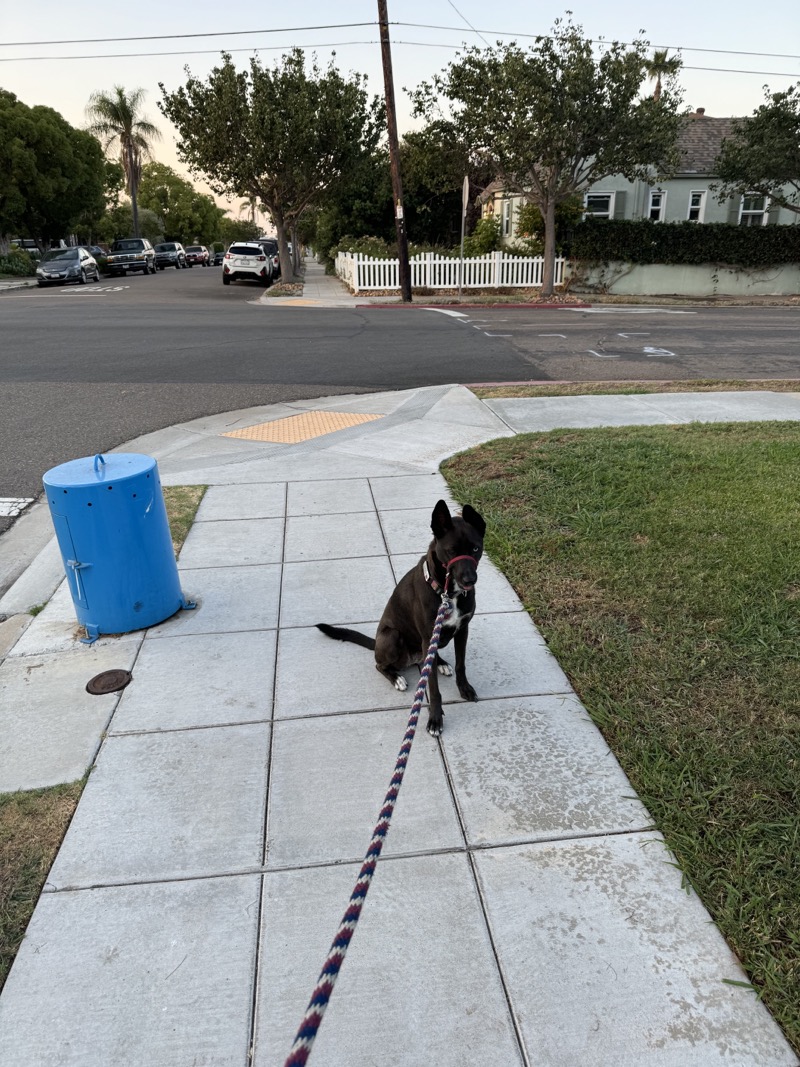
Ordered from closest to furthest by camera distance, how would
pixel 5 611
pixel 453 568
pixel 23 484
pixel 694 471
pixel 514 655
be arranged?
pixel 453 568, pixel 514 655, pixel 5 611, pixel 694 471, pixel 23 484

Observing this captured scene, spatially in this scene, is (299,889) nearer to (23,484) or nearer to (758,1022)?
(758,1022)

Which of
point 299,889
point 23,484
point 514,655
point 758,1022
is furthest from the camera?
point 23,484

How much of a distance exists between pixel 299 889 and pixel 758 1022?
1419 mm

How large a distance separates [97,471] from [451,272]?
24721mm

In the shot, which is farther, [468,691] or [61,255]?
[61,255]

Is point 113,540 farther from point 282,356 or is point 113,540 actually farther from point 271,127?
point 271,127

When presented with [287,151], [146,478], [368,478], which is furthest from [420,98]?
[146,478]

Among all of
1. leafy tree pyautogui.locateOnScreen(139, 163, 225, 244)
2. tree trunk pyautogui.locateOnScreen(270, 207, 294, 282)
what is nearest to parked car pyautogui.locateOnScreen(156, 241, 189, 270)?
tree trunk pyautogui.locateOnScreen(270, 207, 294, 282)

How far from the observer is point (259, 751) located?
3160 mm

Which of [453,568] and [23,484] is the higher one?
[453,568]

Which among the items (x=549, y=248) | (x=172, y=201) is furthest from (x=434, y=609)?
(x=172, y=201)

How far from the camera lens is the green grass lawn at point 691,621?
8.20 ft

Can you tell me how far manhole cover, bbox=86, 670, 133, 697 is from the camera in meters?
3.61

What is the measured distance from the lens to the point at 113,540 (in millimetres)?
3879
